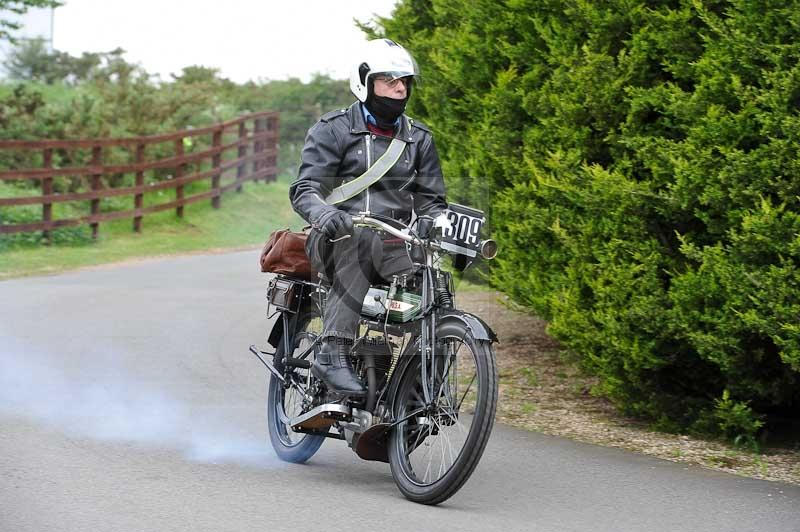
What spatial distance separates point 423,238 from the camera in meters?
6.39

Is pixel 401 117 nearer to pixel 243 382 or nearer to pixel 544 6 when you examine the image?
pixel 544 6

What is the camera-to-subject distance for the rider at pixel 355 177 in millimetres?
6629

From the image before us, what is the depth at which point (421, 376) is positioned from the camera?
20.8ft

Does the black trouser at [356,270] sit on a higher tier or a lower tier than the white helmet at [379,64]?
lower

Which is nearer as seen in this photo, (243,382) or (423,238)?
(423,238)

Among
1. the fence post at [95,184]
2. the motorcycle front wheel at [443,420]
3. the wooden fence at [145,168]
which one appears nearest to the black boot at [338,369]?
the motorcycle front wheel at [443,420]

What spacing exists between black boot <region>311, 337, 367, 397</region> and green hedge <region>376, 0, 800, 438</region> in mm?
2060

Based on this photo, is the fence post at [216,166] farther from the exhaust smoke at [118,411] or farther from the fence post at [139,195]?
the exhaust smoke at [118,411]

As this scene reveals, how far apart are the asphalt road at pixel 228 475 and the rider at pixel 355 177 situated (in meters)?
0.76

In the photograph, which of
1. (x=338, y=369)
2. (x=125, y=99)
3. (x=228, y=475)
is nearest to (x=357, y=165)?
(x=338, y=369)

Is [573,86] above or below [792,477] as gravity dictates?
above

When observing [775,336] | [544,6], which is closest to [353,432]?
[775,336]

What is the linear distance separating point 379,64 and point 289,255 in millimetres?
1322

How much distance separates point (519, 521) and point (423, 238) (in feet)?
4.84
